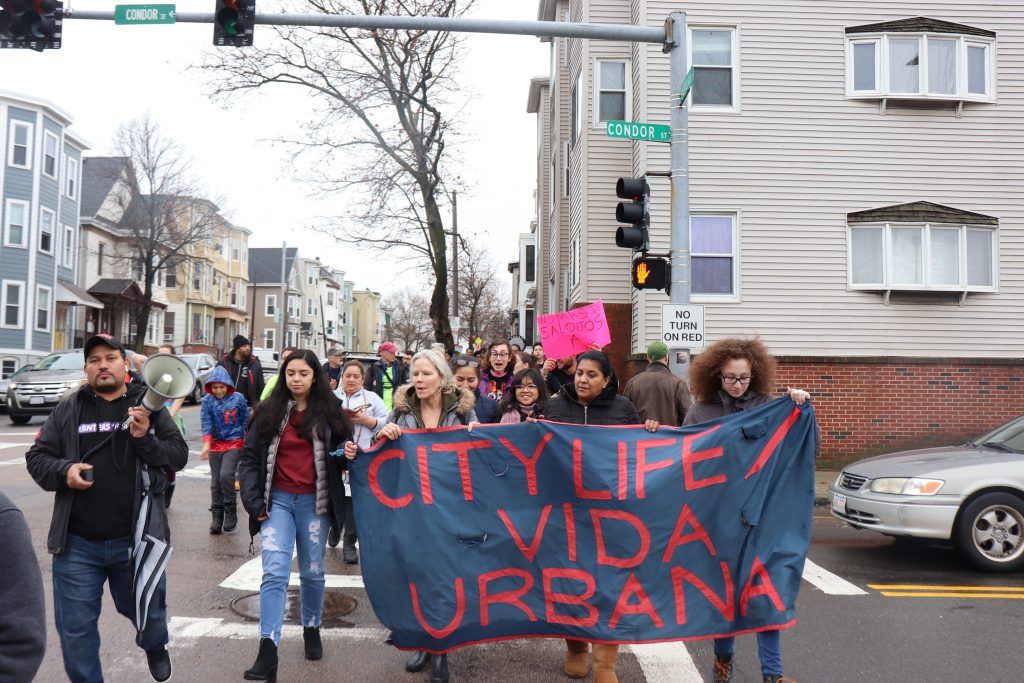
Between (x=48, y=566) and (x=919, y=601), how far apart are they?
747 cm

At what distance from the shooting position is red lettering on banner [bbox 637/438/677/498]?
5.11 m

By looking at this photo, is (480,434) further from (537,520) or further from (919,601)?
(919,601)

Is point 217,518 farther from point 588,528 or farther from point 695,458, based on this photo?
point 695,458

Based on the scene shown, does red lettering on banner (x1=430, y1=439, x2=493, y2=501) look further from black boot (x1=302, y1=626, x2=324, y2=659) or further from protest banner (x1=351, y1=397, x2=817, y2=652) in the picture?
black boot (x1=302, y1=626, x2=324, y2=659)

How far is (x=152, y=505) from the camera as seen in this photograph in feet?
14.4

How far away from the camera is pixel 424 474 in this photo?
5.13 meters

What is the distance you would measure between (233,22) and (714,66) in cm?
926

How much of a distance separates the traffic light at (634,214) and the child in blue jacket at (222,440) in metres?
4.77

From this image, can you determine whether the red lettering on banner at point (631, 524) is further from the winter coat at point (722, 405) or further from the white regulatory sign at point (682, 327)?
the white regulatory sign at point (682, 327)

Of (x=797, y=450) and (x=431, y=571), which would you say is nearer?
(x=431, y=571)

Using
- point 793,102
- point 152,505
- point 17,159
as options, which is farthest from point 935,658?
point 17,159

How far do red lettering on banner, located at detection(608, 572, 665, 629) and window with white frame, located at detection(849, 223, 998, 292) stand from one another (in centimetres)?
1203

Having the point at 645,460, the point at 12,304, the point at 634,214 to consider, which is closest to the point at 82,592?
the point at 645,460

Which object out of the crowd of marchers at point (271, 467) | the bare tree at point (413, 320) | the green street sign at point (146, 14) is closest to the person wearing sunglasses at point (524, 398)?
the crowd of marchers at point (271, 467)
